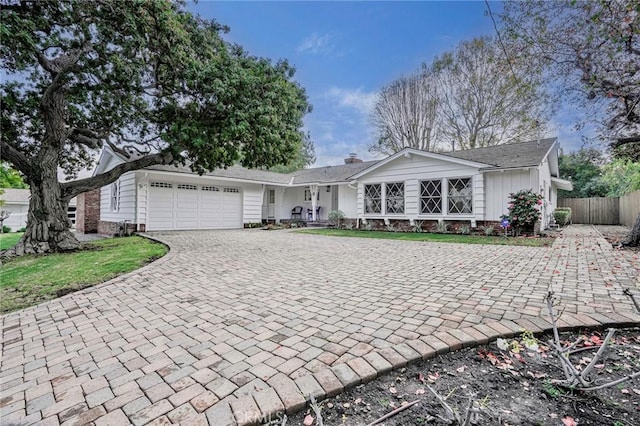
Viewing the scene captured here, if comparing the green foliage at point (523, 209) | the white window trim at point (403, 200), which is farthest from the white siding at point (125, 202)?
the green foliage at point (523, 209)

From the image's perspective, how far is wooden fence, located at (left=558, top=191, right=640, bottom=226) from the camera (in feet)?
56.2

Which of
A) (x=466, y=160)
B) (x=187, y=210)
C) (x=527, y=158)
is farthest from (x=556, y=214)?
(x=187, y=210)

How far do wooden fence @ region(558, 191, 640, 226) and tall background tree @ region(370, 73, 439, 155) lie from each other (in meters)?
9.94

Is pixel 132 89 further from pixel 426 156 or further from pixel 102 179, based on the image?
pixel 426 156

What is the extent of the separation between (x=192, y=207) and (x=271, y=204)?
5.94 m

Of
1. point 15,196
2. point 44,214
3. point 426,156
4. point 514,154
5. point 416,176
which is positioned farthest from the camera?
point 15,196

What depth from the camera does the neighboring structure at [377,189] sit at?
38.1 feet

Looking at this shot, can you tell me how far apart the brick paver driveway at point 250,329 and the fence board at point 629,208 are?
455 inches

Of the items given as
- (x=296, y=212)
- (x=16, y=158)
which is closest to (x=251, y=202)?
(x=296, y=212)

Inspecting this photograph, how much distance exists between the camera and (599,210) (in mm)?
18484

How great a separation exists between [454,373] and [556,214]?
17.5m

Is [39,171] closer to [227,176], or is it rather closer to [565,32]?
[227,176]

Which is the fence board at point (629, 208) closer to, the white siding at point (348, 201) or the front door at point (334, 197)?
the white siding at point (348, 201)

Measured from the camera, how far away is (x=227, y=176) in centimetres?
1540
